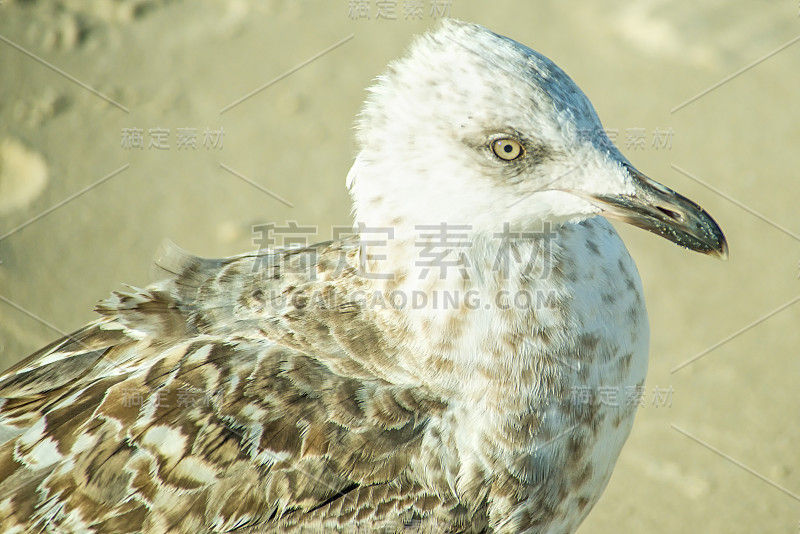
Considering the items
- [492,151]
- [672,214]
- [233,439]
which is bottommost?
[233,439]

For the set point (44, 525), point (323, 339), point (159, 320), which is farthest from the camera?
point (159, 320)

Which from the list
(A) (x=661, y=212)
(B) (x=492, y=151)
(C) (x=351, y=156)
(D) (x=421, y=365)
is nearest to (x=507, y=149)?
(B) (x=492, y=151)

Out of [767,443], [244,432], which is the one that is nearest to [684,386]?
[767,443]

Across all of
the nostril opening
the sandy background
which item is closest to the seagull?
the nostril opening

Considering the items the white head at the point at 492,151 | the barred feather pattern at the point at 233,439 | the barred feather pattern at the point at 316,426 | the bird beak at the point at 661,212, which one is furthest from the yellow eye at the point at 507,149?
the barred feather pattern at the point at 233,439

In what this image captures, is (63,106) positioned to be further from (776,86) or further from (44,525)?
(776,86)

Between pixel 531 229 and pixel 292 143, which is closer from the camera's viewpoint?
pixel 531 229

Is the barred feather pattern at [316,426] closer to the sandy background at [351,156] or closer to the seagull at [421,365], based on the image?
the seagull at [421,365]

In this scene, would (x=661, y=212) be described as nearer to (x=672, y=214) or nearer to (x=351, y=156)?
(x=672, y=214)
